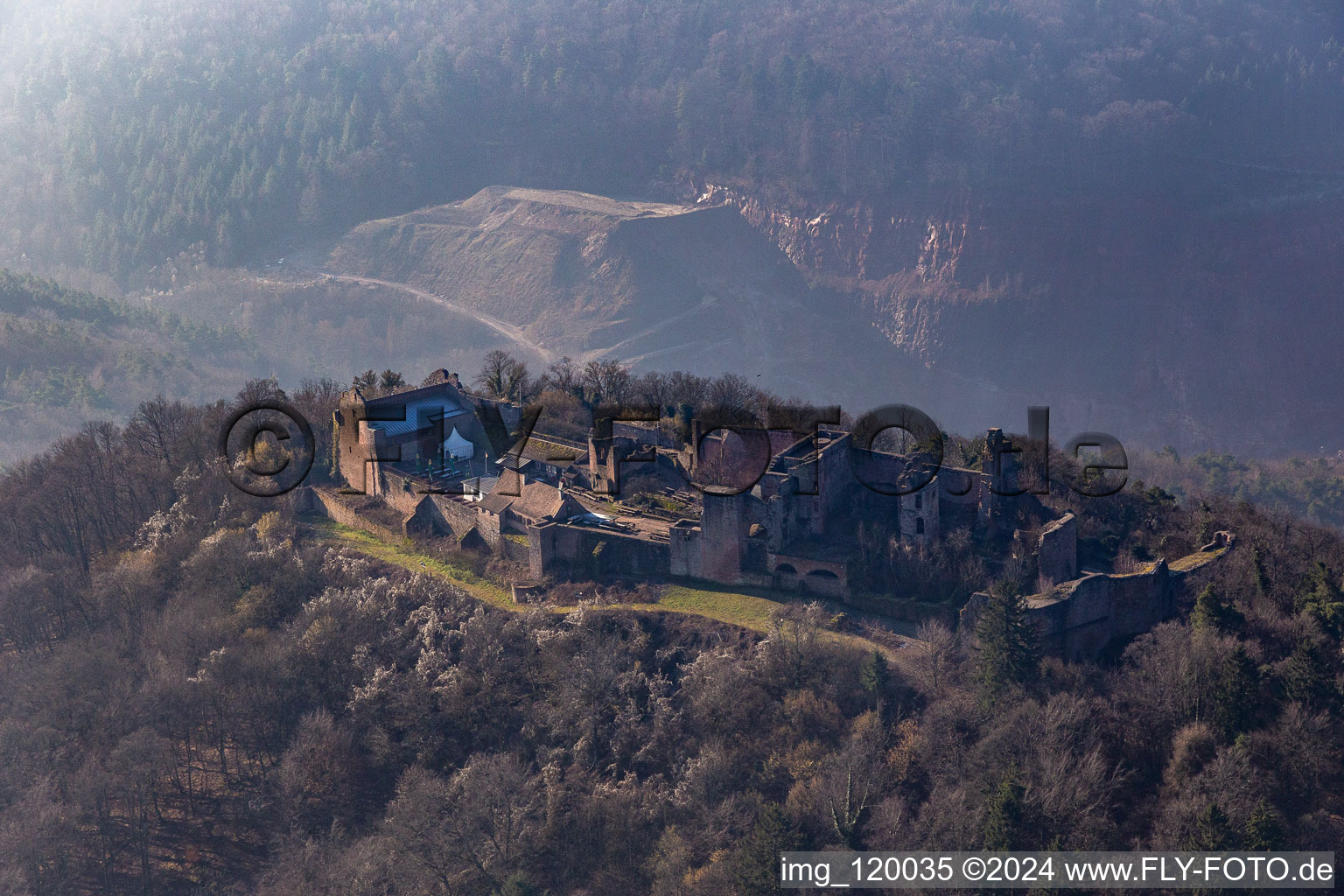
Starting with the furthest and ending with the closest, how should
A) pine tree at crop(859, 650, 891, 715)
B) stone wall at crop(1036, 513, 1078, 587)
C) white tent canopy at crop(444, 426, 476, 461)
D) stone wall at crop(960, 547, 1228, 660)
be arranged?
white tent canopy at crop(444, 426, 476, 461) < stone wall at crop(1036, 513, 1078, 587) < stone wall at crop(960, 547, 1228, 660) < pine tree at crop(859, 650, 891, 715)

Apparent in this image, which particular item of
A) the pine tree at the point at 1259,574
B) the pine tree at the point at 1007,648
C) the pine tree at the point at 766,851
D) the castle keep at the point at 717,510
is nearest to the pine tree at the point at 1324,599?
the pine tree at the point at 1259,574

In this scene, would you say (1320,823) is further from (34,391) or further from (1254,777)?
(34,391)

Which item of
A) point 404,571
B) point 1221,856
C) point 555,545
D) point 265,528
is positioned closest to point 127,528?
point 265,528

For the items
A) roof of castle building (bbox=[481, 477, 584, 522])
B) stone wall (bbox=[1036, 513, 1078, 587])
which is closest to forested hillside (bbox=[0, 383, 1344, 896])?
stone wall (bbox=[1036, 513, 1078, 587])

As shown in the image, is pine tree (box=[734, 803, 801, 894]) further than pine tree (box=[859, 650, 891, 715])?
No

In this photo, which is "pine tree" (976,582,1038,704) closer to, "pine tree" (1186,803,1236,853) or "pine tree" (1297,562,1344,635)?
"pine tree" (1186,803,1236,853)

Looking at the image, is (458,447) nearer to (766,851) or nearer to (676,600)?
(676,600)

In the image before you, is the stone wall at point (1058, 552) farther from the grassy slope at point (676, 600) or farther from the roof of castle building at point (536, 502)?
the roof of castle building at point (536, 502)
